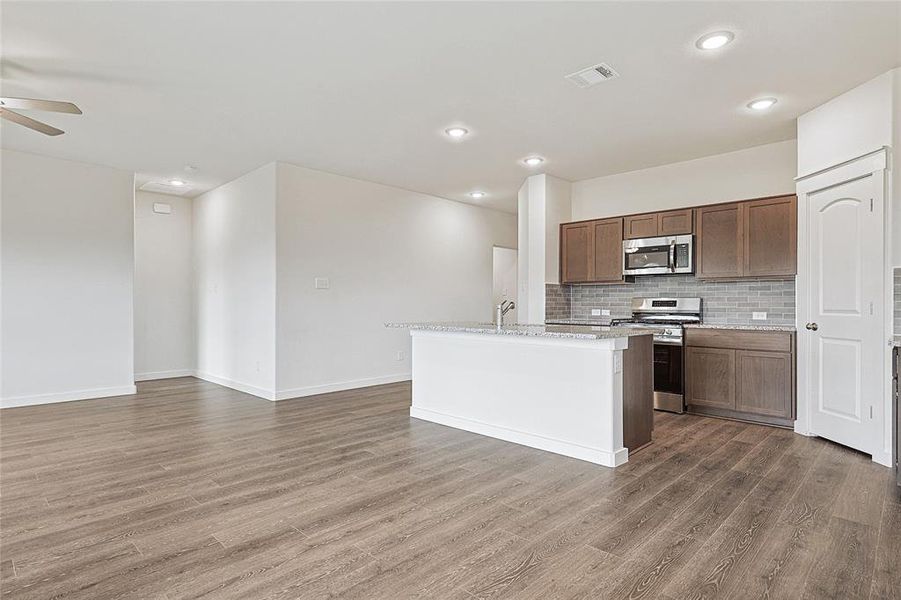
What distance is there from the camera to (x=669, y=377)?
5121 millimetres

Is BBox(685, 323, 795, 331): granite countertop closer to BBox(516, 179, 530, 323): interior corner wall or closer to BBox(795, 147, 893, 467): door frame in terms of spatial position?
BBox(795, 147, 893, 467): door frame

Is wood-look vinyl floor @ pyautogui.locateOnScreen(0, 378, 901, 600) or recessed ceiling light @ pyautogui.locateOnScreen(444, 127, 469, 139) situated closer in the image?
wood-look vinyl floor @ pyautogui.locateOnScreen(0, 378, 901, 600)

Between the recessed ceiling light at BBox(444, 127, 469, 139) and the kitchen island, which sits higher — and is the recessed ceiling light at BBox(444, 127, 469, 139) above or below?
above

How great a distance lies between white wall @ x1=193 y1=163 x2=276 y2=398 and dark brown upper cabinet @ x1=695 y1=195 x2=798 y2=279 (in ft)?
15.3

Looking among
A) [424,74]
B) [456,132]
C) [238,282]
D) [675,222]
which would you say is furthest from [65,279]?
[675,222]

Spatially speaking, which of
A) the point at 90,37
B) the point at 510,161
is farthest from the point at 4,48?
the point at 510,161

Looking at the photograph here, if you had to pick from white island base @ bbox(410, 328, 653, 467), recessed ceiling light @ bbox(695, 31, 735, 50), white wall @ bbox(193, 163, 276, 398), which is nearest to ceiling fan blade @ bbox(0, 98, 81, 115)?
white wall @ bbox(193, 163, 276, 398)

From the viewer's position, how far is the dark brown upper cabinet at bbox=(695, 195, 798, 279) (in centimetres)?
454

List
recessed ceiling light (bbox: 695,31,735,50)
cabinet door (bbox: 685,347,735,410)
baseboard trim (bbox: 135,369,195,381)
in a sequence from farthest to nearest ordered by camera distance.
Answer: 1. baseboard trim (bbox: 135,369,195,381)
2. cabinet door (bbox: 685,347,735,410)
3. recessed ceiling light (bbox: 695,31,735,50)

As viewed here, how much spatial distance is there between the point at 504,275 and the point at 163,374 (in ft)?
19.5

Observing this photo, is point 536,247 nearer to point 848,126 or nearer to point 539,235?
point 539,235

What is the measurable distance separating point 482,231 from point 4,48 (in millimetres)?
6166

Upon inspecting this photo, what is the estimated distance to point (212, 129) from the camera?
15.1 ft

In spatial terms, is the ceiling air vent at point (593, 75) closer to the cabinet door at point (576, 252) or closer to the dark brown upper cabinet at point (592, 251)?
the dark brown upper cabinet at point (592, 251)
